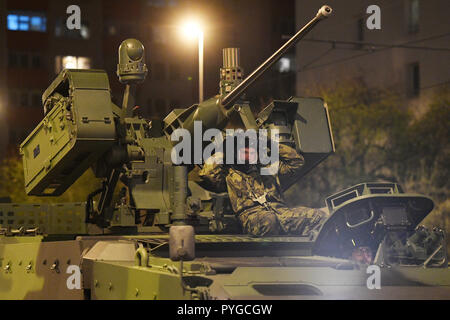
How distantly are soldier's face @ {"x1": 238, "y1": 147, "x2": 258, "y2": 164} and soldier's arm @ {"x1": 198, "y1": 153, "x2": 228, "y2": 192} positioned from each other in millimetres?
264

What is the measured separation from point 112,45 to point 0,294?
4620 centimetres

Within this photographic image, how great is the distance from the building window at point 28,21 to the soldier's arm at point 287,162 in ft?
156

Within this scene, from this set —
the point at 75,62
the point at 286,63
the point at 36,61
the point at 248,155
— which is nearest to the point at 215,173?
the point at 248,155

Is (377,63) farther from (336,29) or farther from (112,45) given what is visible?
(112,45)

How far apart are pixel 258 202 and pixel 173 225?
228 centimetres

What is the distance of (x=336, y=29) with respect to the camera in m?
42.0

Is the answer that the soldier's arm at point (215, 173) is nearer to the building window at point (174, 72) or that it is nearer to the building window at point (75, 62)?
the building window at point (75, 62)

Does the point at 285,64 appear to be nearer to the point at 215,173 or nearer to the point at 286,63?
the point at 286,63

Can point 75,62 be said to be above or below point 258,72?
above

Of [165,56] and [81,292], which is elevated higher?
[165,56]

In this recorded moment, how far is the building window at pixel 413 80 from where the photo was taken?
4281cm

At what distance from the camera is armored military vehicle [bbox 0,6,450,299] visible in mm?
12555

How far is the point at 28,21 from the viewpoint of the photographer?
6206 cm
